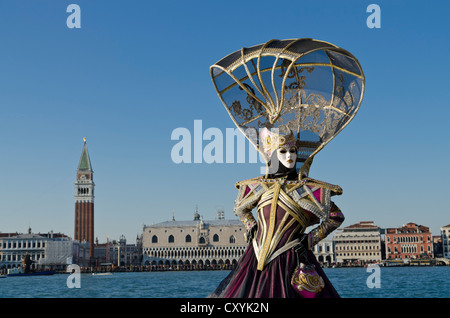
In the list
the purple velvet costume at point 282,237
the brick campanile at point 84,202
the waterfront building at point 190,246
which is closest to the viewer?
the purple velvet costume at point 282,237

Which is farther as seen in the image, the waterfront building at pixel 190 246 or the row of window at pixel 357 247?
the waterfront building at pixel 190 246

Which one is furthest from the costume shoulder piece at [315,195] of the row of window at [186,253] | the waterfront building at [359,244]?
the row of window at [186,253]

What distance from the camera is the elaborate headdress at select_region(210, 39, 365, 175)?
18.8 feet

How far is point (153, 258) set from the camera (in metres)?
99.8

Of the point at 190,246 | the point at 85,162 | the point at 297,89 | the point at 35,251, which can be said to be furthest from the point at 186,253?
the point at 297,89

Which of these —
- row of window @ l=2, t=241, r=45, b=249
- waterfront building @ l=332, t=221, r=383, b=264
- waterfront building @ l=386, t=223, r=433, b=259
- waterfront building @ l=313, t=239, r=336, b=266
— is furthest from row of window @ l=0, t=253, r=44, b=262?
waterfront building @ l=386, t=223, r=433, b=259

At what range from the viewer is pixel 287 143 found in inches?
223

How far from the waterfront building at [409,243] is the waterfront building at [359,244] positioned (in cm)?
186

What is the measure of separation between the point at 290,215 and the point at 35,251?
99.0 meters

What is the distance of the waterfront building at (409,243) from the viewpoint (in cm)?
9275

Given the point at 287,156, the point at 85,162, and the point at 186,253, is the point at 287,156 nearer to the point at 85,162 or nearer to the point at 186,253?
the point at 186,253

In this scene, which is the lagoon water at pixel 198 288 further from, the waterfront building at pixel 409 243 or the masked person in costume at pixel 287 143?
the waterfront building at pixel 409 243
